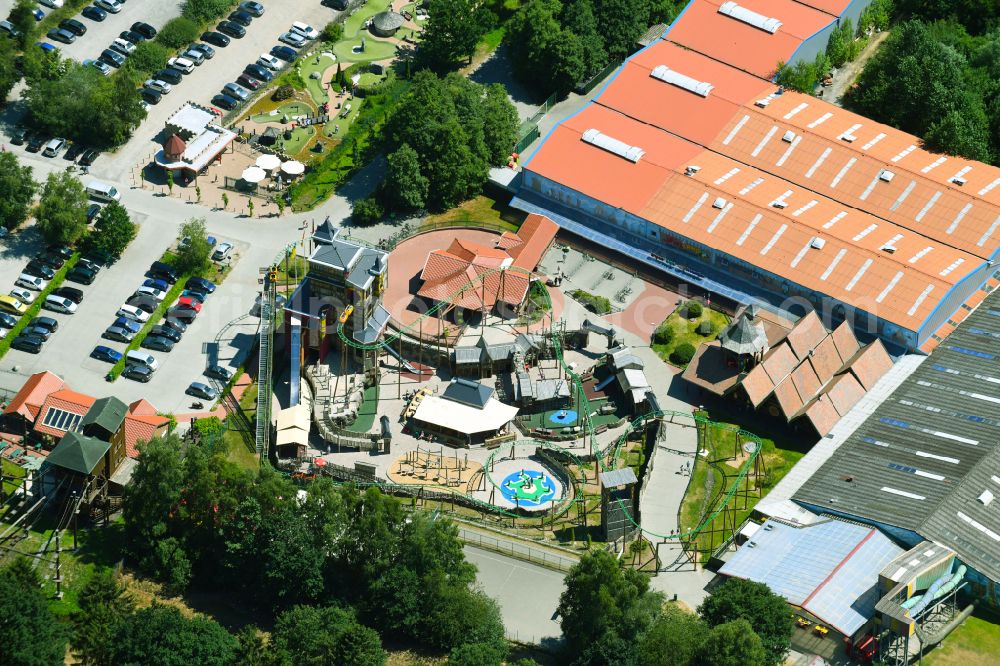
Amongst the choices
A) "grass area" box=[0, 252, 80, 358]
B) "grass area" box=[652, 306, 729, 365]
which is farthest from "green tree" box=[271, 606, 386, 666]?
"grass area" box=[652, 306, 729, 365]

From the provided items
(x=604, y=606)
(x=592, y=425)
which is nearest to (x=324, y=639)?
(x=604, y=606)

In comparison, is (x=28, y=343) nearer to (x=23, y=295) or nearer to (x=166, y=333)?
(x=23, y=295)

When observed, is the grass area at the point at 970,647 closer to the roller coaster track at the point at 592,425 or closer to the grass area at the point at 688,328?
the roller coaster track at the point at 592,425

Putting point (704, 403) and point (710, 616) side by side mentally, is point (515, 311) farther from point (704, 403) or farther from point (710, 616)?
point (710, 616)

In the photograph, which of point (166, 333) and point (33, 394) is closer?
point (33, 394)

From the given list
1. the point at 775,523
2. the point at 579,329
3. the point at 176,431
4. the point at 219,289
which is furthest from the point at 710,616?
the point at 219,289

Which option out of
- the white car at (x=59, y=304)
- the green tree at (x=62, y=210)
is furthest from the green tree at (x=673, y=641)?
the green tree at (x=62, y=210)

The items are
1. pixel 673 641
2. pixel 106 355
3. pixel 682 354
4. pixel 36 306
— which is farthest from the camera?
pixel 36 306
